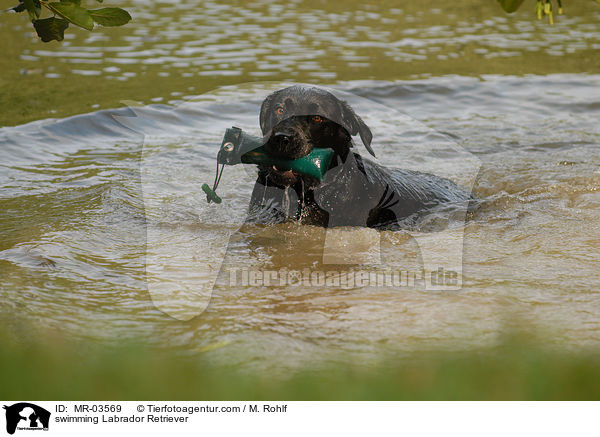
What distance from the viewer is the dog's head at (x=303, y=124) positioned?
5.16 m

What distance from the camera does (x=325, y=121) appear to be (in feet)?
17.8

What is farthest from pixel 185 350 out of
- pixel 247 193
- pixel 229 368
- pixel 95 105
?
pixel 95 105

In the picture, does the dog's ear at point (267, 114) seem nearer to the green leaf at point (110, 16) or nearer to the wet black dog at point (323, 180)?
the wet black dog at point (323, 180)

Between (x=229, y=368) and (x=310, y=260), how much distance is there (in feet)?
6.28

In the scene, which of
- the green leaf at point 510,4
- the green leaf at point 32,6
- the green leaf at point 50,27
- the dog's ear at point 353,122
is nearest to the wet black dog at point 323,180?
the dog's ear at point 353,122

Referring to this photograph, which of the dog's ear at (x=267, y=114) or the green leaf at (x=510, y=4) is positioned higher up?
the green leaf at (x=510, y=4)

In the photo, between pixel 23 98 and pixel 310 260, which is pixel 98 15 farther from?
pixel 23 98

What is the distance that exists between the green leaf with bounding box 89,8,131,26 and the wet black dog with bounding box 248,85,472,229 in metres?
1.90

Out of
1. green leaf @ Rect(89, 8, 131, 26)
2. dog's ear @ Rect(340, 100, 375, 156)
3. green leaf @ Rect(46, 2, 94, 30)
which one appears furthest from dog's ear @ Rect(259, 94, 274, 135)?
green leaf @ Rect(46, 2, 94, 30)

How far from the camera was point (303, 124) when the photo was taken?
5.34m

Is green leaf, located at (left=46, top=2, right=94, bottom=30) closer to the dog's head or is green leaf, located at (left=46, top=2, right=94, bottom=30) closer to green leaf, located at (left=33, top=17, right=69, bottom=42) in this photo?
green leaf, located at (left=33, top=17, right=69, bottom=42)
